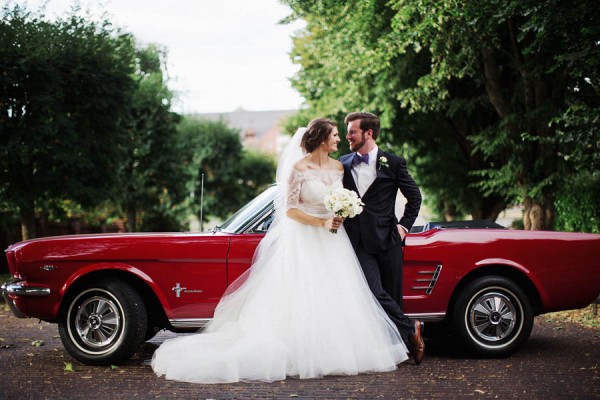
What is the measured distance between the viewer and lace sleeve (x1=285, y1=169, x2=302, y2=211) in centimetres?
638

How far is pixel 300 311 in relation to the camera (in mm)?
6137

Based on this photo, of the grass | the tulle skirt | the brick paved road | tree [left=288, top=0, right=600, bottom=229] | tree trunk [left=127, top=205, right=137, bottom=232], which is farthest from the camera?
tree trunk [left=127, top=205, right=137, bottom=232]

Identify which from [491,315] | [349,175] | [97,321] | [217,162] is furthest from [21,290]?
[217,162]

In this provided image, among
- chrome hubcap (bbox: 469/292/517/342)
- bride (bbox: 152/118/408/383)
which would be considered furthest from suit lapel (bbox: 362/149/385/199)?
chrome hubcap (bbox: 469/292/517/342)

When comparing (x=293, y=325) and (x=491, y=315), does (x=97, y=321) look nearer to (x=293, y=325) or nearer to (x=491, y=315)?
(x=293, y=325)

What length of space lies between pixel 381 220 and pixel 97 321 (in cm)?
271

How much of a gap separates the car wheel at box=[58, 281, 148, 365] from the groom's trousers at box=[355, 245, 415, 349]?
2.04 metres

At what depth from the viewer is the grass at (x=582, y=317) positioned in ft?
32.4

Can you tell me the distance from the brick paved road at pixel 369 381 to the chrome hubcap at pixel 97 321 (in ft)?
0.86

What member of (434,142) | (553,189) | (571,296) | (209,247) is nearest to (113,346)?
(209,247)

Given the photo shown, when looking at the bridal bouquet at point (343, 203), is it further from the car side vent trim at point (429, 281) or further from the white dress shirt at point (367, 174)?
the car side vent trim at point (429, 281)

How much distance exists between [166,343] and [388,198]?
2.37 metres

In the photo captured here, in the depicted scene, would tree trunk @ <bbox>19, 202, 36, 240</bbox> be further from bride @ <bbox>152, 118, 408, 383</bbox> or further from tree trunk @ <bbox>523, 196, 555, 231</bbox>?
bride @ <bbox>152, 118, 408, 383</bbox>

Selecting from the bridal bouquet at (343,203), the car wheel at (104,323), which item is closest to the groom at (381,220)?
the bridal bouquet at (343,203)
